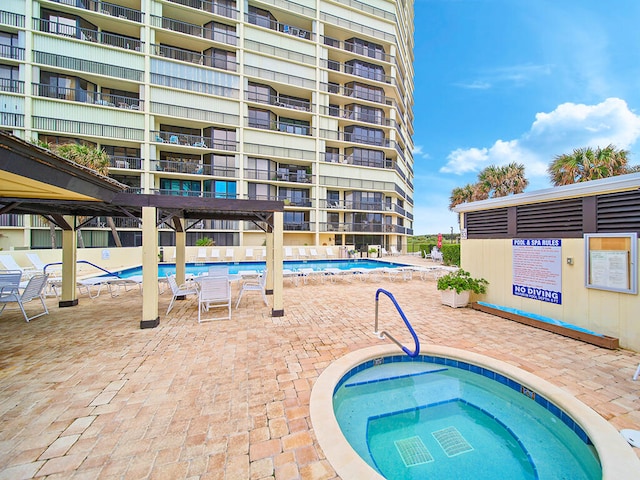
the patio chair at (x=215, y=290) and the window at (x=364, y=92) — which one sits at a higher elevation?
the window at (x=364, y=92)

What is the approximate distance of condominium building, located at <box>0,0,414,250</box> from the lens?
57.6 feet

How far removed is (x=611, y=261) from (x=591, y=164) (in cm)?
Result: 1412

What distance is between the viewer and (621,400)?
111 inches

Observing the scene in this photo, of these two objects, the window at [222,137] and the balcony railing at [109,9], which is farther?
the window at [222,137]

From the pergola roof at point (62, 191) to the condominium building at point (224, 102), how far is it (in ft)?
46.8

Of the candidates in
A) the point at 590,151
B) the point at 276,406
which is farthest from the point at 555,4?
the point at 276,406

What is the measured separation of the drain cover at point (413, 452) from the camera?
237 centimetres

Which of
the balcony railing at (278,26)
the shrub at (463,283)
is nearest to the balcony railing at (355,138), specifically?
the balcony railing at (278,26)

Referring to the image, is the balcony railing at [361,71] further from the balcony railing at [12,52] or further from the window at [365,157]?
the balcony railing at [12,52]

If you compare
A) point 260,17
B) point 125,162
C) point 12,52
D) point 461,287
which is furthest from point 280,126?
point 461,287

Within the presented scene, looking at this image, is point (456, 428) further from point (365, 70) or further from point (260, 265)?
point (365, 70)

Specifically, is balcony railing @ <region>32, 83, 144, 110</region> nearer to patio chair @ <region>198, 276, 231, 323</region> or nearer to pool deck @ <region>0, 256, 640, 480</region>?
pool deck @ <region>0, 256, 640, 480</region>

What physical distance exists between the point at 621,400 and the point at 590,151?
16928 millimetres

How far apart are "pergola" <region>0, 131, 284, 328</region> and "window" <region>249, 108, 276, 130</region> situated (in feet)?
56.4
